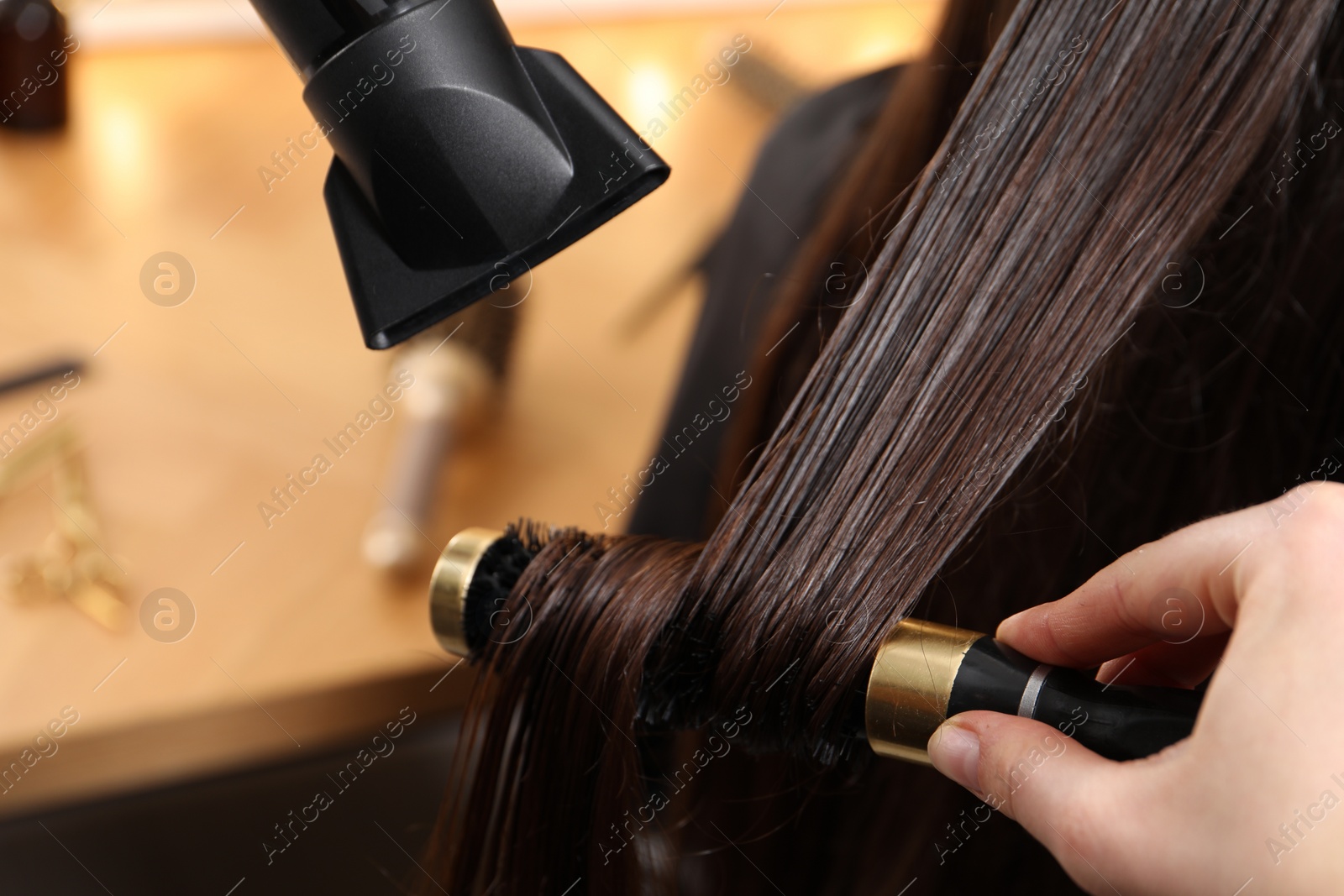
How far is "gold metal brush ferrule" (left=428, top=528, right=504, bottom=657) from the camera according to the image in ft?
1.10

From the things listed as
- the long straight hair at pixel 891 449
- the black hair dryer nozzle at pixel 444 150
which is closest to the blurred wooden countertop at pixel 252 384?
the long straight hair at pixel 891 449

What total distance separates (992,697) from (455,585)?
0.18 metres

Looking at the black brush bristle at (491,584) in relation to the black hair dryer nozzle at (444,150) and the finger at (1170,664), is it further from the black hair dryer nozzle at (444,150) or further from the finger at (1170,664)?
the finger at (1170,664)

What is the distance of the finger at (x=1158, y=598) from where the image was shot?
0.81ft

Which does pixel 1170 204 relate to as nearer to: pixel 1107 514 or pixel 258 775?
pixel 1107 514

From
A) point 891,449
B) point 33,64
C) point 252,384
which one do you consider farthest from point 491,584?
point 33,64

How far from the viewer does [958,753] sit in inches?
10.3

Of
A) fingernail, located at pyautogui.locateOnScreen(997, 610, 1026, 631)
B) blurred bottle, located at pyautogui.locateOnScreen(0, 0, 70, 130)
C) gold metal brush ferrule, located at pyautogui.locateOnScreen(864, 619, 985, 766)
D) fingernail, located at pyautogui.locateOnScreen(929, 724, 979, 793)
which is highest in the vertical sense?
blurred bottle, located at pyautogui.locateOnScreen(0, 0, 70, 130)

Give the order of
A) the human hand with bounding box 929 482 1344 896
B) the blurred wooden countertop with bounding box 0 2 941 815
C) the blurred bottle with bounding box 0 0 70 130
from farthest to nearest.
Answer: the blurred bottle with bounding box 0 0 70 130 < the blurred wooden countertop with bounding box 0 2 941 815 < the human hand with bounding box 929 482 1344 896

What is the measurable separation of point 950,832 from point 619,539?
311 mm

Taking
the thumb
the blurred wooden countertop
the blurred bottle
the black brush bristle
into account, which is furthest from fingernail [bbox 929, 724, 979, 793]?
A: the blurred bottle

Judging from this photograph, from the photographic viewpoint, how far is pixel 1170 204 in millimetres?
349

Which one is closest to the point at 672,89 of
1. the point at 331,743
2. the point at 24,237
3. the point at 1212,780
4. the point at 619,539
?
the point at 24,237

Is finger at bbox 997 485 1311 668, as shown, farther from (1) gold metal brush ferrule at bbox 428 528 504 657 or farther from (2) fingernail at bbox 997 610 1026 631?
(1) gold metal brush ferrule at bbox 428 528 504 657
